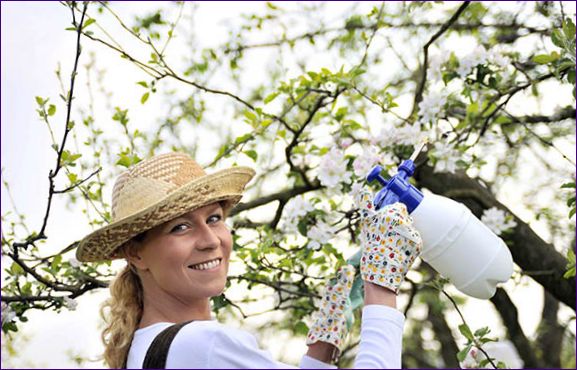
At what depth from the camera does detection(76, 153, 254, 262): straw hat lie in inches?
74.2

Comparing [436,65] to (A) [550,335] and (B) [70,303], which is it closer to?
(B) [70,303]

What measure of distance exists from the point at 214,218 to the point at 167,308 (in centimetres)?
23

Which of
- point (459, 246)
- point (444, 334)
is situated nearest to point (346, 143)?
point (459, 246)

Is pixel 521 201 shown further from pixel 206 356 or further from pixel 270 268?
pixel 206 356

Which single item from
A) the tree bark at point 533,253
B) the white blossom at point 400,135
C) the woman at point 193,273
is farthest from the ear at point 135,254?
the tree bark at point 533,253

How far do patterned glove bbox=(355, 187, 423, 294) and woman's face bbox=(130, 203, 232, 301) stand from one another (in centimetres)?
37

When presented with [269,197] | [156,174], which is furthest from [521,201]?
[156,174]

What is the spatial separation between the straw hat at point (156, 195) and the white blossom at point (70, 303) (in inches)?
31.0

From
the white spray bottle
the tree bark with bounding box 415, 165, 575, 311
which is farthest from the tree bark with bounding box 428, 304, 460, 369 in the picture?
the white spray bottle

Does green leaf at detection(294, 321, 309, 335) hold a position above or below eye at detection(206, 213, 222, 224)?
above

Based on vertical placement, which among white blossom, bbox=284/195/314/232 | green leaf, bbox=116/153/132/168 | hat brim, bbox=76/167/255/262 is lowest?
hat brim, bbox=76/167/255/262

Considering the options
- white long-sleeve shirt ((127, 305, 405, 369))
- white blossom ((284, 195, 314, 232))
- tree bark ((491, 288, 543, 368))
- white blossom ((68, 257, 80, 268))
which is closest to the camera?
white long-sleeve shirt ((127, 305, 405, 369))

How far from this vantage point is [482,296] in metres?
2.07

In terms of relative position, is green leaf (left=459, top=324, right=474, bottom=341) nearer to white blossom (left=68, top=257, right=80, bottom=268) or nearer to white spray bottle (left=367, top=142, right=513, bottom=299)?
white spray bottle (left=367, top=142, right=513, bottom=299)
